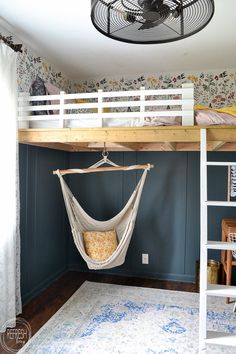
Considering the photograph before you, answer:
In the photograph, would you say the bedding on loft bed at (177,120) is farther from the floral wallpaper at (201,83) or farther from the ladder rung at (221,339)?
the ladder rung at (221,339)

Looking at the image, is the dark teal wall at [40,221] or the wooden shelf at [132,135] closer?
the wooden shelf at [132,135]

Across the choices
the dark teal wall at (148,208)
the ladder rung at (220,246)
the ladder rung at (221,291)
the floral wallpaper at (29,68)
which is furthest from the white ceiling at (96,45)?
the ladder rung at (221,291)

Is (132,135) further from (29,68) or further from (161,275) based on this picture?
(161,275)

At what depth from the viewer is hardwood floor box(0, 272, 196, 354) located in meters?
2.69

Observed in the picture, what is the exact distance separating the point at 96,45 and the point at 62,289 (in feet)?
8.34

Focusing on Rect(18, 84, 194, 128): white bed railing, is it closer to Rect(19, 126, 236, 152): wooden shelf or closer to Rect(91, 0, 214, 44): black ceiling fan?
Rect(19, 126, 236, 152): wooden shelf

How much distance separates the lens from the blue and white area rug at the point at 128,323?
7.38 ft

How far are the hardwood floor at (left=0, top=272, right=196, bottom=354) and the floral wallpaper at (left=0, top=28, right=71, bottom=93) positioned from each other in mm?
2038

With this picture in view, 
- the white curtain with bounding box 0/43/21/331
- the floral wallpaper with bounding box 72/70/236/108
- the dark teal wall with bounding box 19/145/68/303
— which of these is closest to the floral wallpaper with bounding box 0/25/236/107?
the floral wallpaper with bounding box 72/70/236/108

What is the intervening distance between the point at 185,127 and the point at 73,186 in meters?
2.06

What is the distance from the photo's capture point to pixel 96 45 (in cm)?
292

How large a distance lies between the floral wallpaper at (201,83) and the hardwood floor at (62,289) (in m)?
2.16

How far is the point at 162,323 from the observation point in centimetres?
260

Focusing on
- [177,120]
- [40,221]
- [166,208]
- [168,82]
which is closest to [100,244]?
[40,221]
